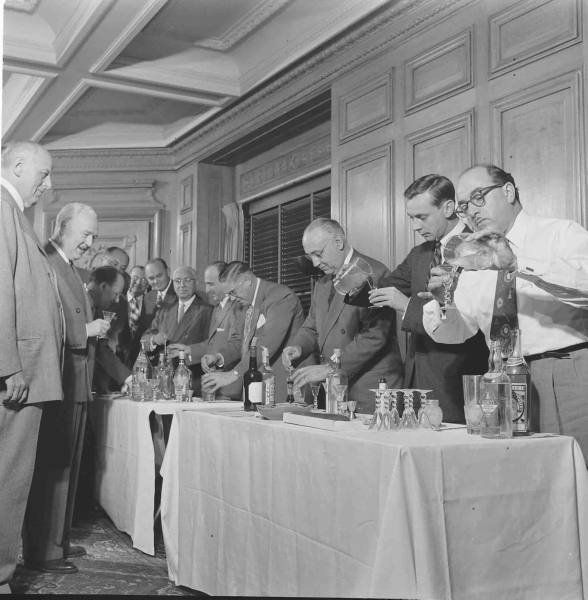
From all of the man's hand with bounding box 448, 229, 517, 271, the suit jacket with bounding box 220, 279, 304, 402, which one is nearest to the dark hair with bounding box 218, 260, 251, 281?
the suit jacket with bounding box 220, 279, 304, 402

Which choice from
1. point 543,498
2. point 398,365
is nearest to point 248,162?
point 398,365

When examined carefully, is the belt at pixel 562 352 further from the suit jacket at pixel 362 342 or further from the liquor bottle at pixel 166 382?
the liquor bottle at pixel 166 382

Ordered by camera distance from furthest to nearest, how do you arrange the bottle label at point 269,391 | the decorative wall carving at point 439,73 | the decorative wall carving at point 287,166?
the decorative wall carving at point 287,166 → the decorative wall carving at point 439,73 → the bottle label at point 269,391

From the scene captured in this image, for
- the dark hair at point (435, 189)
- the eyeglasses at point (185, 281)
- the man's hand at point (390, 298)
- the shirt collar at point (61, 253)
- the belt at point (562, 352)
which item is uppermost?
the dark hair at point (435, 189)

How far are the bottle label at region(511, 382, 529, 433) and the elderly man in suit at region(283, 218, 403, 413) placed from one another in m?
1.01

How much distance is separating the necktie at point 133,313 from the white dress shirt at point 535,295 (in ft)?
11.5

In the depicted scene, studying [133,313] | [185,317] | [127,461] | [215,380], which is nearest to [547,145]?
[215,380]

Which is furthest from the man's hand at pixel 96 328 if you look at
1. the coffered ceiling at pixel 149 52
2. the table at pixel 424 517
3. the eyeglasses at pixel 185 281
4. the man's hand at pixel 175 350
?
the coffered ceiling at pixel 149 52

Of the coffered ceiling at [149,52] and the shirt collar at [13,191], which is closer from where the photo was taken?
the shirt collar at [13,191]

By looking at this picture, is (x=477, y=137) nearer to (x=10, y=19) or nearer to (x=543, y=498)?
(x=543, y=498)

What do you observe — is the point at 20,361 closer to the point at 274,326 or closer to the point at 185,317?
the point at 274,326

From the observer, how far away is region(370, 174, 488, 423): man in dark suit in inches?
98.0

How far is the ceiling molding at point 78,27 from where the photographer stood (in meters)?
4.43

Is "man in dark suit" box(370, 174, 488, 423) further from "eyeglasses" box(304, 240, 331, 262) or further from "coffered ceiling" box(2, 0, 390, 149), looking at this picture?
"coffered ceiling" box(2, 0, 390, 149)
